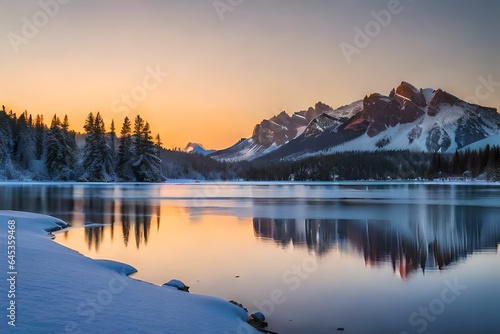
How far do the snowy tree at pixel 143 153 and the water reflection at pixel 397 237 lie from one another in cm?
11874

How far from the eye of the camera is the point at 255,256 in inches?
963

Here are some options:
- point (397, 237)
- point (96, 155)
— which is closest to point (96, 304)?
point (397, 237)

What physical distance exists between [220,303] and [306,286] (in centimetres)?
523

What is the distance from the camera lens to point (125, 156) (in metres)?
154

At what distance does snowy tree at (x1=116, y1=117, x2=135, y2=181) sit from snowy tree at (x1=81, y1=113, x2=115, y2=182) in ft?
11.7

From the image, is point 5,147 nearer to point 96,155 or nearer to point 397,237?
point 96,155

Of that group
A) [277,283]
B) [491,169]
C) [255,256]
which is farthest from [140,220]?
[491,169]

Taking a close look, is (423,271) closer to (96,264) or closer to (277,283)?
(277,283)

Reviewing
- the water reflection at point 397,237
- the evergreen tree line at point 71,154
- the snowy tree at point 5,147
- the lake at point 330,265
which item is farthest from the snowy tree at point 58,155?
the water reflection at point 397,237

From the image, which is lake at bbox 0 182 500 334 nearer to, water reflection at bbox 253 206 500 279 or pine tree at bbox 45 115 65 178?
water reflection at bbox 253 206 500 279

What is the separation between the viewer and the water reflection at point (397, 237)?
23803mm

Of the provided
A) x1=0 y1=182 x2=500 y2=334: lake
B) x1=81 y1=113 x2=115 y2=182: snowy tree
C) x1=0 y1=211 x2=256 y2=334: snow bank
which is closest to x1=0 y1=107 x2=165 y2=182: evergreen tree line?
x1=81 y1=113 x2=115 y2=182: snowy tree

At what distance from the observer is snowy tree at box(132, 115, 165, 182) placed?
505ft

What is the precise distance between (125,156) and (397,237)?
13625 cm
